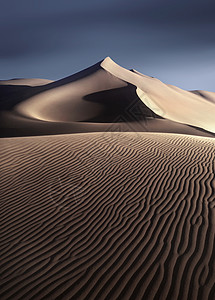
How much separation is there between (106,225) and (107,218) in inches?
10.7

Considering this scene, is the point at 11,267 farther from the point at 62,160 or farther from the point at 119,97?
the point at 119,97

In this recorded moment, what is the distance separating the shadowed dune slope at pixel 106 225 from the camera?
3873 millimetres

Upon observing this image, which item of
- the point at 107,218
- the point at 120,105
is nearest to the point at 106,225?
the point at 107,218

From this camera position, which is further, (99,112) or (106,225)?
(99,112)

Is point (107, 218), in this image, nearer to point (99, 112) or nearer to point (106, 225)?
point (106, 225)

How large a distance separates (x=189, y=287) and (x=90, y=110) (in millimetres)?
25914

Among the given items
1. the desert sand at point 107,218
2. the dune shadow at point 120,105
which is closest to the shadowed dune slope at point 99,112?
the dune shadow at point 120,105

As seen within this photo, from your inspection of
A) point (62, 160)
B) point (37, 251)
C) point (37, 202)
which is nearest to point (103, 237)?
point (37, 251)

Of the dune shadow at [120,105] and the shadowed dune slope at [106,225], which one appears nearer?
the shadowed dune slope at [106,225]

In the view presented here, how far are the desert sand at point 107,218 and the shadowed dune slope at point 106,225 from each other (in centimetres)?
2

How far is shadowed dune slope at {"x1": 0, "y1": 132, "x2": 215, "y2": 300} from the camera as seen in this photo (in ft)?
12.7

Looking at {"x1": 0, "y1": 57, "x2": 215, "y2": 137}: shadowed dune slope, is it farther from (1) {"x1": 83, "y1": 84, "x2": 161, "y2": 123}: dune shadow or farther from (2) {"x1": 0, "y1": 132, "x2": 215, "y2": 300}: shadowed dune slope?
(2) {"x1": 0, "y1": 132, "x2": 215, "y2": 300}: shadowed dune slope

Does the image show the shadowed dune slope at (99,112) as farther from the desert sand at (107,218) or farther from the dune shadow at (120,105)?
the desert sand at (107,218)

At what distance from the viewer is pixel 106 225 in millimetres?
5363
